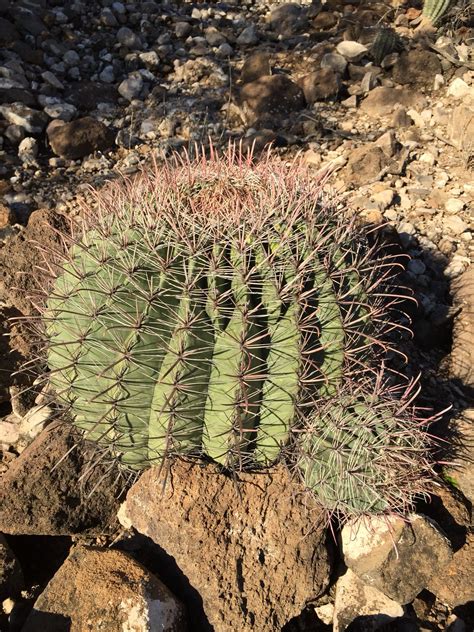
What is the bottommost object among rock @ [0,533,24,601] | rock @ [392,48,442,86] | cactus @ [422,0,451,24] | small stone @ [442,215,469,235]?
rock @ [0,533,24,601]


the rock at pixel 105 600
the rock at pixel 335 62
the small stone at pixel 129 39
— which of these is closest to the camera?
the rock at pixel 105 600

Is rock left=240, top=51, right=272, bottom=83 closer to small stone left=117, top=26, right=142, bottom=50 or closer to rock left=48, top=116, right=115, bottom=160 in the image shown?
small stone left=117, top=26, right=142, bottom=50

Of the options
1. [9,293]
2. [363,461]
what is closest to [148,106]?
[9,293]

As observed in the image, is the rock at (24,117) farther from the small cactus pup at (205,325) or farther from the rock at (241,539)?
the rock at (241,539)

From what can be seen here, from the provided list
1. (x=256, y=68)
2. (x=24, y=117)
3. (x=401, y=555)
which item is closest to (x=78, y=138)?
(x=24, y=117)

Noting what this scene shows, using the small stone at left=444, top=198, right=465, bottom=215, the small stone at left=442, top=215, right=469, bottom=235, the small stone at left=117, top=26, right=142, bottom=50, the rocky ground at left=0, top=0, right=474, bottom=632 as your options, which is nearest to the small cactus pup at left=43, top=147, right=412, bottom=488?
the rocky ground at left=0, top=0, right=474, bottom=632

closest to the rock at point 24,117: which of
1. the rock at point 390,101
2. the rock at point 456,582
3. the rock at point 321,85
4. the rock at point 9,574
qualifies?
the rock at point 321,85
